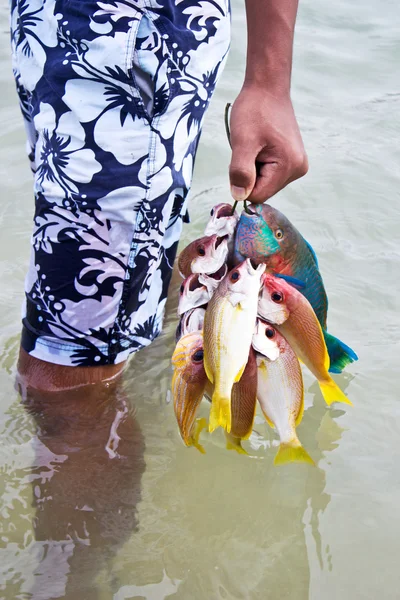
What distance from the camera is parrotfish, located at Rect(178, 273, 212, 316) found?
1.97 metres

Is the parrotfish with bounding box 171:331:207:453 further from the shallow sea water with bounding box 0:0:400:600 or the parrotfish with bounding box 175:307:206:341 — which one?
the shallow sea water with bounding box 0:0:400:600

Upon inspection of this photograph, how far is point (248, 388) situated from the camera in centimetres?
196

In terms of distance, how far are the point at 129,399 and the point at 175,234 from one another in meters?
0.68

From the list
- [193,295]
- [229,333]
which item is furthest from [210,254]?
[229,333]

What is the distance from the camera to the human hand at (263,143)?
185 centimetres

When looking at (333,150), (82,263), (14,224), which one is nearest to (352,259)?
(333,150)

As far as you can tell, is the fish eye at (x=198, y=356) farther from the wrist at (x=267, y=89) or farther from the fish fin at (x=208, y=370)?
the wrist at (x=267, y=89)

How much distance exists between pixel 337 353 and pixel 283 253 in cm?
36

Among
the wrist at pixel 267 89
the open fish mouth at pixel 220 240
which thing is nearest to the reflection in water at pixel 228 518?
the open fish mouth at pixel 220 240

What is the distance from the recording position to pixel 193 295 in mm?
1978

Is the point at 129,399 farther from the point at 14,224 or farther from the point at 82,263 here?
the point at 14,224

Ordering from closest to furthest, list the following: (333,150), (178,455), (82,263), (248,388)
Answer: (248,388) → (82,263) → (178,455) → (333,150)

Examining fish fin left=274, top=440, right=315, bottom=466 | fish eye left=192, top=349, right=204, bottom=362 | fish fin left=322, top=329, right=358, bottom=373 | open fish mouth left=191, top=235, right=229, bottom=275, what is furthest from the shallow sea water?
open fish mouth left=191, top=235, right=229, bottom=275

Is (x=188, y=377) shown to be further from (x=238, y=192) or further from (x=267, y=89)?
(x=267, y=89)
